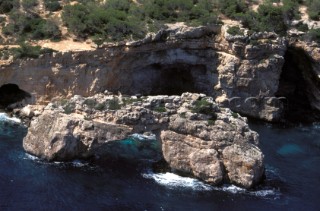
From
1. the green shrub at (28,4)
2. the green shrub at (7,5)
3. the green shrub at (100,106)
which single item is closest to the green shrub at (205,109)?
the green shrub at (100,106)

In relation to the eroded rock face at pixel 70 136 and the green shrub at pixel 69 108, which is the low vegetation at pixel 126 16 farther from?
the eroded rock face at pixel 70 136

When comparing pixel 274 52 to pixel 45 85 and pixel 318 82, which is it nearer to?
pixel 318 82

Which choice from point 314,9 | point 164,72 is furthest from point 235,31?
point 314,9

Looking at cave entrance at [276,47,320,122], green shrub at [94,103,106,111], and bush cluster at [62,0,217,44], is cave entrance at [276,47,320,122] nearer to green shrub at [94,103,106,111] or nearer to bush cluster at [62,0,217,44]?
bush cluster at [62,0,217,44]

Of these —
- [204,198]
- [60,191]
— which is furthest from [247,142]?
[60,191]

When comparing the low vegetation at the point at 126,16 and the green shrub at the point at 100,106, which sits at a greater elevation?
the low vegetation at the point at 126,16

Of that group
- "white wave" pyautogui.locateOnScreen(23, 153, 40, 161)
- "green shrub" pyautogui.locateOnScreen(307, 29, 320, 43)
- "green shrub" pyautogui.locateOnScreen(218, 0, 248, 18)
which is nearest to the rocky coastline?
"white wave" pyautogui.locateOnScreen(23, 153, 40, 161)

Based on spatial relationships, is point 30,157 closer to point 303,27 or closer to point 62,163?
point 62,163
